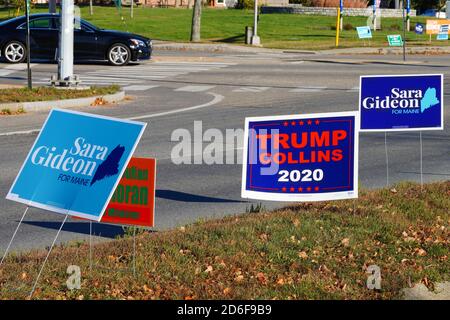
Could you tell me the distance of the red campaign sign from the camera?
24.5 ft

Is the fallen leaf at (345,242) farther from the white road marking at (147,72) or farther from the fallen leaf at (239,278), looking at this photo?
the white road marking at (147,72)

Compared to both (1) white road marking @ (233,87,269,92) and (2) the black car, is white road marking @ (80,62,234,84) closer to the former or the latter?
(2) the black car

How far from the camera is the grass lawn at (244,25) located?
44500mm

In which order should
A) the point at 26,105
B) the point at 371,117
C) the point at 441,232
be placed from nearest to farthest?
Result: the point at 441,232 → the point at 371,117 → the point at 26,105

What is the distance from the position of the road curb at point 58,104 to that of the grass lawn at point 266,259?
9512 millimetres

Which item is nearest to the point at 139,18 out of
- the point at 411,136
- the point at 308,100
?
the point at 308,100

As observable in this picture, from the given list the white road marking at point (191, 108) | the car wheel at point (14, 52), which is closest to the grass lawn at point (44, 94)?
the white road marking at point (191, 108)

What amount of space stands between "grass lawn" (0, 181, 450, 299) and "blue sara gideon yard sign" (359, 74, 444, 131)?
189 centimetres

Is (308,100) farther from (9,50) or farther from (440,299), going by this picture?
(440,299)

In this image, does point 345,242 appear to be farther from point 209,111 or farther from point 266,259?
point 209,111

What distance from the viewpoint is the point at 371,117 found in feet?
35.9

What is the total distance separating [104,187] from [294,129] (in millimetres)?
2647

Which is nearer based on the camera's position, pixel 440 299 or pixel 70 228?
pixel 440 299

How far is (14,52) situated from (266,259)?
71.0 ft
